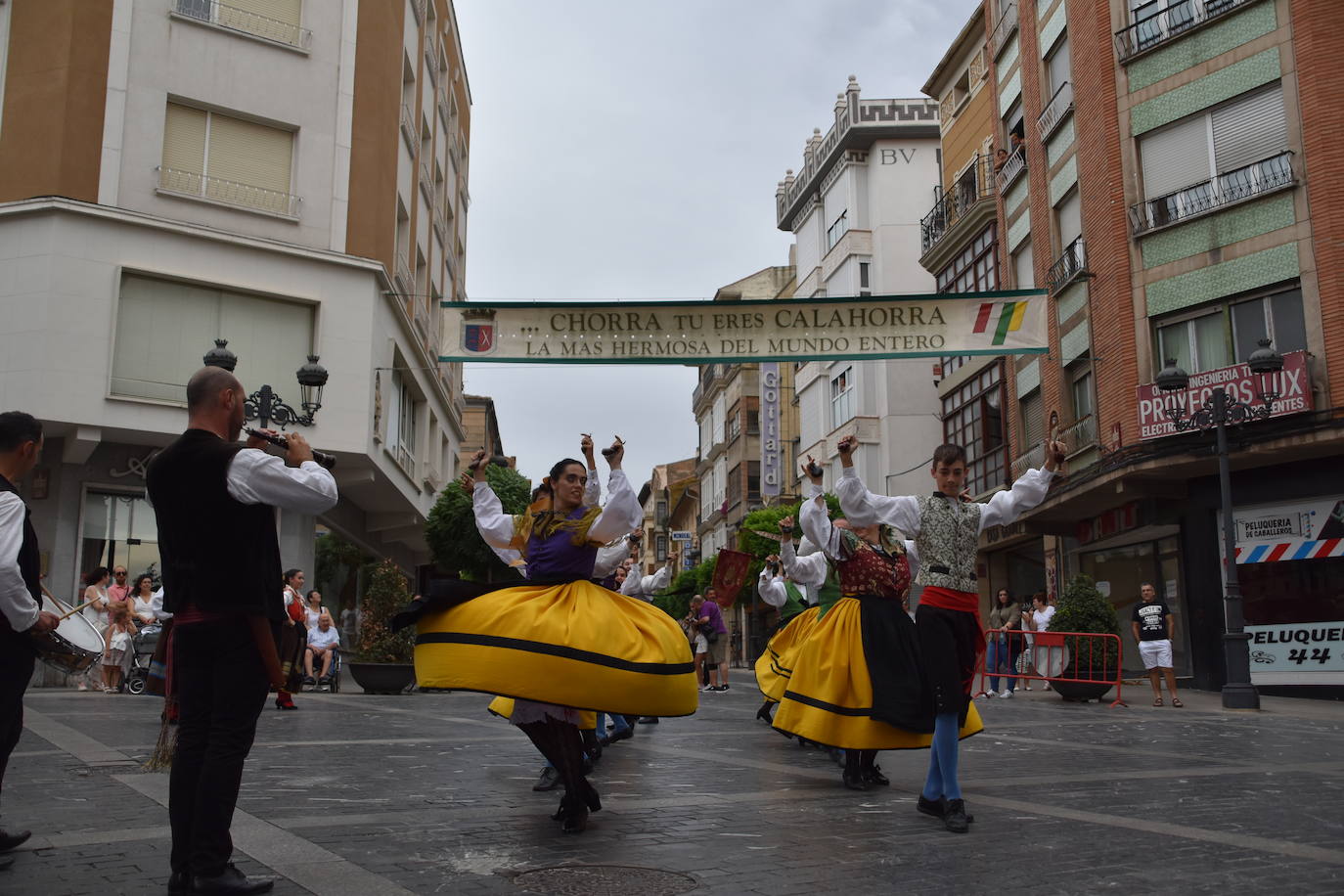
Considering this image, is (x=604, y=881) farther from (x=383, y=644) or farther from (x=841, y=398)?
(x=841, y=398)

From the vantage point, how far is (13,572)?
4.90 m

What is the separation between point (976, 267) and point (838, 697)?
95.7 ft

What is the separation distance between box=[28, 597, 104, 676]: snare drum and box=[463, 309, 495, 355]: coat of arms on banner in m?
7.14

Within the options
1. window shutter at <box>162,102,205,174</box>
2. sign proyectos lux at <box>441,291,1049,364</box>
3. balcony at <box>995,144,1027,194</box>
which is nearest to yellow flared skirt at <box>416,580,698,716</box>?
sign proyectos lux at <box>441,291,1049,364</box>

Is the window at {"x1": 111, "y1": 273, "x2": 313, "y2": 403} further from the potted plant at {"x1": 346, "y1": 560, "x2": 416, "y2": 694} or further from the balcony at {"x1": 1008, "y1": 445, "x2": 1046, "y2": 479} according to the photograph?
the balcony at {"x1": 1008, "y1": 445, "x2": 1046, "y2": 479}

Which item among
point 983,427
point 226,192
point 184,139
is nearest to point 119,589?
point 226,192

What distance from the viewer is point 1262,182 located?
2261 centimetres

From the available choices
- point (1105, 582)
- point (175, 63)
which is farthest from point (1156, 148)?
point (175, 63)

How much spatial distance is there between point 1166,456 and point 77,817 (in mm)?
21008

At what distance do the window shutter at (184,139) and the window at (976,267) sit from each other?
63.3 feet

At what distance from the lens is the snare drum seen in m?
5.33

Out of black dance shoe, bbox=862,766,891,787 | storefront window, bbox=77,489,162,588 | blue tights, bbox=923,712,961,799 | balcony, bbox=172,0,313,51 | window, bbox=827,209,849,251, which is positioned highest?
window, bbox=827,209,849,251

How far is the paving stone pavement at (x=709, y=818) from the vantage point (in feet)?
15.3

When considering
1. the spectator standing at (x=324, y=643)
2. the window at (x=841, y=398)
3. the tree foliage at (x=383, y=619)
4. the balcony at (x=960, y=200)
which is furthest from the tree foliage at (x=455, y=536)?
the balcony at (x=960, y=200)
